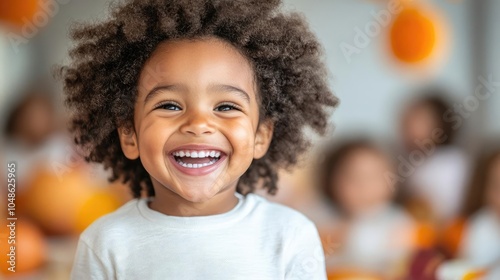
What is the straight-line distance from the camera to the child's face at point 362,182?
1.94m

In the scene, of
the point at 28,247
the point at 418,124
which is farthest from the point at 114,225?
the point at 418,124

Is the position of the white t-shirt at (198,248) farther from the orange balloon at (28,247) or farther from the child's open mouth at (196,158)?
the orange balloon at (28,247)

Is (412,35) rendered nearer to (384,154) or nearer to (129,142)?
(384,154)

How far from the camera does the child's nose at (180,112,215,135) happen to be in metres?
1.05

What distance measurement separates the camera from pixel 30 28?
1707 millimetres

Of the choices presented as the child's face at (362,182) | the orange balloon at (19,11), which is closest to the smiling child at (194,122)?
the orange balloon at (19,11)

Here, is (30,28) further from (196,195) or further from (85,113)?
(196,195)

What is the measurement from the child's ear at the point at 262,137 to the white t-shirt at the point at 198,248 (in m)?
0.10

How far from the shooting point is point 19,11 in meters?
1.65

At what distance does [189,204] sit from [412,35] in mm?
1098

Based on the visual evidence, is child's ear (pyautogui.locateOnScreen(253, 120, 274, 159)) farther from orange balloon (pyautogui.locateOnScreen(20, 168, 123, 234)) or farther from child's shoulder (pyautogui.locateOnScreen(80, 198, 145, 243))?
orange balloon (pyautogui.locateOnScreen(20, 168, 123, 234))

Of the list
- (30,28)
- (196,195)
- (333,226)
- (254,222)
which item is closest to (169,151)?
(196,195)

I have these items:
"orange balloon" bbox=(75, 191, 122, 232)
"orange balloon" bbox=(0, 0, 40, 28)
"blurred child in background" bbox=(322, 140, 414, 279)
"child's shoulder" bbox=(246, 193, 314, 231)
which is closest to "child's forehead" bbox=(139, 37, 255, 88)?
"child's shoulder" bbox=(246, 193, 314, 231)

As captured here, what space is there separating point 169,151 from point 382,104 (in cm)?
105
